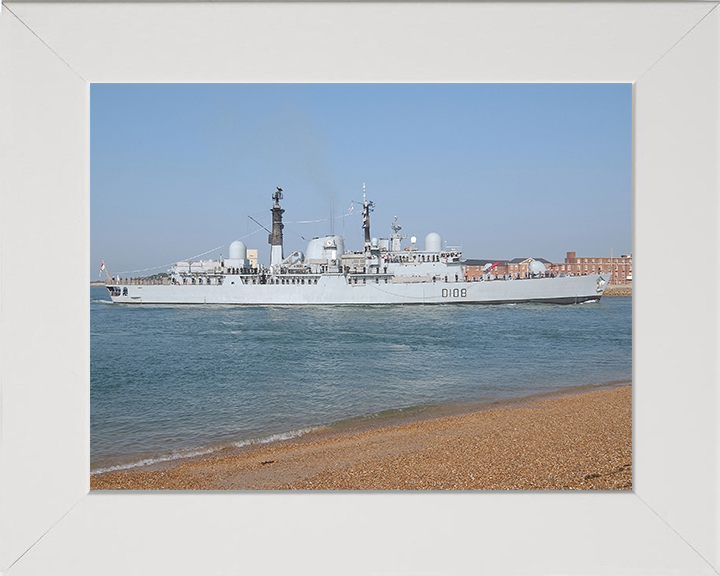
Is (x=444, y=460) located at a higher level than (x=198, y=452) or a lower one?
higher

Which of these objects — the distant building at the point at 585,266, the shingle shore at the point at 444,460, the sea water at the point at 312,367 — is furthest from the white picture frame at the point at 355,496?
the distant building at the point at 585,266

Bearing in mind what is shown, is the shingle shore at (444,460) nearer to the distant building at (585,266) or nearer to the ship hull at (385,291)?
the ship hull at (385,291)

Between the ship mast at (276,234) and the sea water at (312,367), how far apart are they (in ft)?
14.1

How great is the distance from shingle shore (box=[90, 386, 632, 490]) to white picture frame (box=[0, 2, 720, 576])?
61 centimetres

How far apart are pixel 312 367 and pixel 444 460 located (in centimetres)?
657

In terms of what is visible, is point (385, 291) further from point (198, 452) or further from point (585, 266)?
point (198, 452)

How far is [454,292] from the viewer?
1725 cm

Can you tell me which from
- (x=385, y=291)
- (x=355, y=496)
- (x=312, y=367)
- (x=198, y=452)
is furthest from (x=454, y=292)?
(x=355, y=496)

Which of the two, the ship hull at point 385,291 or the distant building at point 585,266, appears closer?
the ship hull at point 385,291

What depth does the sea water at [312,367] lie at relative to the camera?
5.11 meters

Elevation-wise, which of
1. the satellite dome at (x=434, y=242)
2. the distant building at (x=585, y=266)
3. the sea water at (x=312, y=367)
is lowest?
the sea water at (x=312, y=367)
